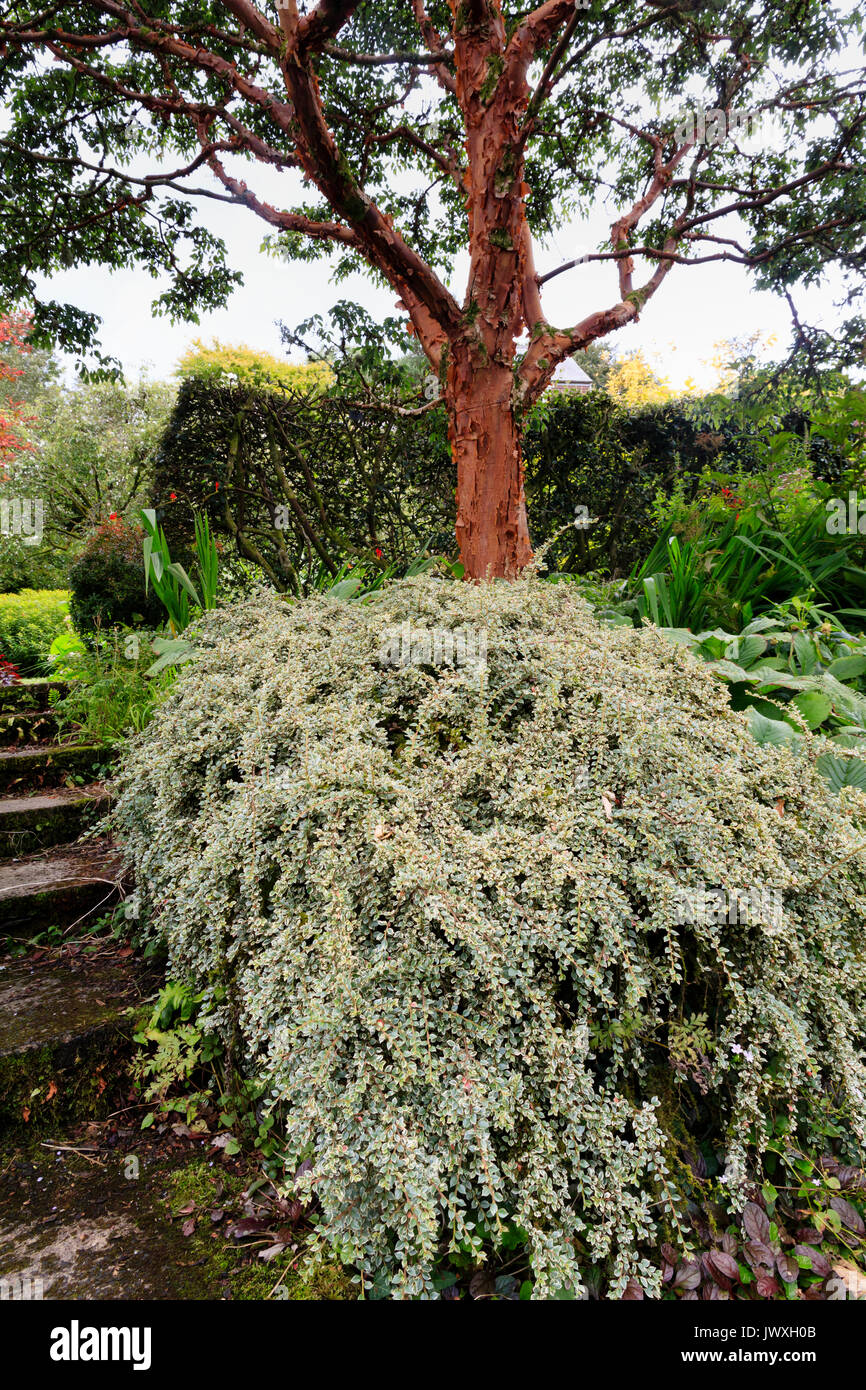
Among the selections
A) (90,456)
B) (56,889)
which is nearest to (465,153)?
(56,889)

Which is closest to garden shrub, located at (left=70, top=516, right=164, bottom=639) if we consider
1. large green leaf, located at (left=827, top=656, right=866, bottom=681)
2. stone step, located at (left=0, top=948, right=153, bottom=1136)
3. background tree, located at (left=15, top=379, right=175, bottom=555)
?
background tree, located at (left=15, top=379, right=175, bottom=555)

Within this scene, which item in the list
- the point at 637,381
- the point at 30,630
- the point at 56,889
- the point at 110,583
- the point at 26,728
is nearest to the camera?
the point at 56,889

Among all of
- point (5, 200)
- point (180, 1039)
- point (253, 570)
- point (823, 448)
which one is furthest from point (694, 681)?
point (5, 200)

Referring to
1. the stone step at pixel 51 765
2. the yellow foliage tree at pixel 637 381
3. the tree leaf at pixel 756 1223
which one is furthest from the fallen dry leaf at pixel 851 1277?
the yellow foliage tree at pixel 637 381

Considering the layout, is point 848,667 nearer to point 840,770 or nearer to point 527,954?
point 840,770

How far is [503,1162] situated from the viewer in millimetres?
1075

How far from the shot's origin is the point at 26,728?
350 centimetres

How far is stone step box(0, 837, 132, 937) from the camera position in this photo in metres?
2.21

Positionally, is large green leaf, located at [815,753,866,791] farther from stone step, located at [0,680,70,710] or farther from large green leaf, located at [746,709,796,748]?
stone step, located at [0,680,70,710]

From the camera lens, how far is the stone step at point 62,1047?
158cm

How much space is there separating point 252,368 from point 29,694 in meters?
3.43

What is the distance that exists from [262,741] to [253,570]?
3984 mm

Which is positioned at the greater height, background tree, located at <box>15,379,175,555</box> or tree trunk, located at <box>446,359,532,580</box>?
background tree, located at <box>15,379,175,555</box>

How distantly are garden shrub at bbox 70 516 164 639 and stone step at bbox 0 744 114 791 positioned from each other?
145 centimetres
